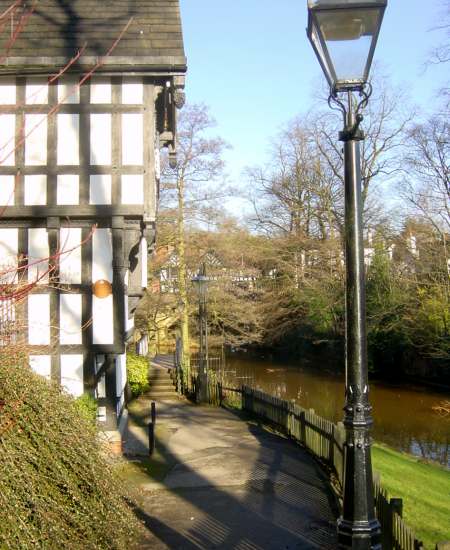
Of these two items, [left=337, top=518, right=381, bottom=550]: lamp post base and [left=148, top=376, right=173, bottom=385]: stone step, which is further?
[left=148, top=376, right=173, bottom=385]: stone step

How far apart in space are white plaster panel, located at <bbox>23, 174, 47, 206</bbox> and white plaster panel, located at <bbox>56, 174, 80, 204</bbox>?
22 cm

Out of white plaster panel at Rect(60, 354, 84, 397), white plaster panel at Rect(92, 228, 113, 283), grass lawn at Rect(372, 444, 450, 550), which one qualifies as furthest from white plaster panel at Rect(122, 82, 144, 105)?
grass lawn at Rect(372, 444, 450, 550)

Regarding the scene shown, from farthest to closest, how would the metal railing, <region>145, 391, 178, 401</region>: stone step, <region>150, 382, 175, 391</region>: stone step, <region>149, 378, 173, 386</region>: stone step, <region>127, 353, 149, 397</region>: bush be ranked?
<region>149, 378, 173, 386</region>: stone step < <region>150, 382, 175, 391</region>: stone step < <region>145, 391, 178, 401</region>: stone step < <region>127, 353, 149, 397</region>: bush < the metal railing

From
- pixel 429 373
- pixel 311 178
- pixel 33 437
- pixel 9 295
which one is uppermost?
pixel 311 178

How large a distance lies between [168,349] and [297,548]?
99.6ft

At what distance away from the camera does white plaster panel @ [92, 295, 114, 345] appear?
10367 mm

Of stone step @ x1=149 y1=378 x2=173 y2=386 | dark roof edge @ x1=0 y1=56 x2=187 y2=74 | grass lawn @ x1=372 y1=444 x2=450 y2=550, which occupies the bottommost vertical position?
grass lawn @ x1=372 y1=444 x2=450 y2=550

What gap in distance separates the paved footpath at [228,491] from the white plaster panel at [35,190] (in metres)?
4.30

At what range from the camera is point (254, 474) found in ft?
34.0

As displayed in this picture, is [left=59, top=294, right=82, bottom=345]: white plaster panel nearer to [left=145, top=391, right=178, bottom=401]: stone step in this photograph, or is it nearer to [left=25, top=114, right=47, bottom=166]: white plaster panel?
[left=25, top=114, right=47, bottom=166]: white plaster panel

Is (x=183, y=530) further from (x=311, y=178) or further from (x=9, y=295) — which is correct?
(x=311, y=178)

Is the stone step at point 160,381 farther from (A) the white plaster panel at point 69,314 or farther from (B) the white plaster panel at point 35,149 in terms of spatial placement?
(B) the white plaster panel at point 35,149

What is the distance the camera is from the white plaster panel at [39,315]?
33.6 feet

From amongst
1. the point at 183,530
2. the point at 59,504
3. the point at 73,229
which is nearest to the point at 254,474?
the point at 183,530
